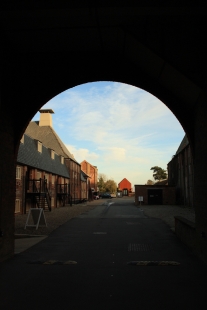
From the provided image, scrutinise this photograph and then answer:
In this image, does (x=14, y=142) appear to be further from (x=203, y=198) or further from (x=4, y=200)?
(x=203, y=198)

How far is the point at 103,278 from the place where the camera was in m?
6.33

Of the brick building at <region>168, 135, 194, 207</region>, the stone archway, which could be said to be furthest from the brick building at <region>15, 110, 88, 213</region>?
the stone archway

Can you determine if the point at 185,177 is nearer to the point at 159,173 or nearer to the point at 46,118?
the point at 46,118

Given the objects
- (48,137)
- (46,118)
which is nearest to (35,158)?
(48,137)

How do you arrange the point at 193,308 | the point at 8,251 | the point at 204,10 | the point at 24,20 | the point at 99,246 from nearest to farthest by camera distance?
the point at 193,308 < the point at 204,10 < the point at 24,20 < the point at 8,251 < the point at 99,246

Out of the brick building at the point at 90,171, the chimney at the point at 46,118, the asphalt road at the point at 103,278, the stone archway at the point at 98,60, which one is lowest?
the asphalt road at the point at 103,278

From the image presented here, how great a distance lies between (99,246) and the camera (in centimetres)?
1040

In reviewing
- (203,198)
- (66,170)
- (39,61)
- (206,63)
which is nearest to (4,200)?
(39,61)

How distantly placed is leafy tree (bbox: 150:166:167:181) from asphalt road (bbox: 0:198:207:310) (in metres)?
106

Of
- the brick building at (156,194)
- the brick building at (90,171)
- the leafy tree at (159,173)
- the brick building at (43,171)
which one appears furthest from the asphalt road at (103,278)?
the leafy tree at (159,173)

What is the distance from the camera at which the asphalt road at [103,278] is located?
4.93 metres

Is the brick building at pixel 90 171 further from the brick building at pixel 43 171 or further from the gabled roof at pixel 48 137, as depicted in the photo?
the gabled roof at pixel 48 137

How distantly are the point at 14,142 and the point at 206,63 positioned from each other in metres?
5.50

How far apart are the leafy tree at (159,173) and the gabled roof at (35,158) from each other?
3030 inches
